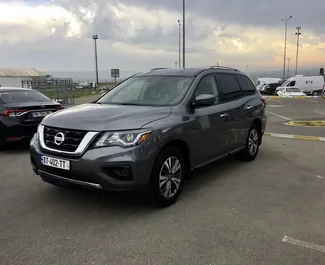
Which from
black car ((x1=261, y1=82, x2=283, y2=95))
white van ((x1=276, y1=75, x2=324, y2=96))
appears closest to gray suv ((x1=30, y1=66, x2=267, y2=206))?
white van ((x1=276, y1=75, x2=324, y2=96))

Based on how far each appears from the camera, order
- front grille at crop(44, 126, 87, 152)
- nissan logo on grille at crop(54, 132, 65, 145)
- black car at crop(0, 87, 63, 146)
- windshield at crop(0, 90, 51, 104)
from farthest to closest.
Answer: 1. windshield at crop(0, 90, 51, 104)
2. black car at crop(0, 87, 63, 146)
3. nissan logo on grille at crop(54, 132, 65, 145)
4. front grille at crop(44, 126, 87, 152)

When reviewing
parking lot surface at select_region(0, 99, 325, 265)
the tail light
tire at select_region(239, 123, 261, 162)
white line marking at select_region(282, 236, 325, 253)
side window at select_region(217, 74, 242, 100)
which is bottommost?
white line marking at select_region(282, 236, 325, 253)

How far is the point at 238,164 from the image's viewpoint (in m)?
6.42

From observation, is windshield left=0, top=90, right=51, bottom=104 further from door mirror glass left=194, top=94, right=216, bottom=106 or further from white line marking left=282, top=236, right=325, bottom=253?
white line marking left=282, top=236, right=325, bottom=253

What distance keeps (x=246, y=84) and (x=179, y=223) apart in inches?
142

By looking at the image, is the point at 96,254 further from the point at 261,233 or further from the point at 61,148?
the point at 261,233

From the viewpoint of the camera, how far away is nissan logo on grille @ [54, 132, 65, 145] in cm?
400

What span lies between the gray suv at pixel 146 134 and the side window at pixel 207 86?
16mm

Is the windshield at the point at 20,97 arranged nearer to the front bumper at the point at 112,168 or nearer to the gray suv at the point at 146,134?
the gray suv at the point at 146,134

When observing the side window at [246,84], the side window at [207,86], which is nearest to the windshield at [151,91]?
the side window at [207,86]

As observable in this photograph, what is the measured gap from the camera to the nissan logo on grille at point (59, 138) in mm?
3998

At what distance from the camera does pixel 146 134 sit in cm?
393

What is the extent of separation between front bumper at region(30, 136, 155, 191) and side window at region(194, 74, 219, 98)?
1520mm

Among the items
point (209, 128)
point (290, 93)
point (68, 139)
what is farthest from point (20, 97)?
point (290, 93)
